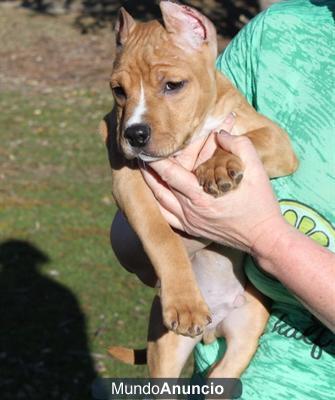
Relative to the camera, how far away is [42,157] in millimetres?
9523

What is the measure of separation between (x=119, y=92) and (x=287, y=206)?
0.59 meters

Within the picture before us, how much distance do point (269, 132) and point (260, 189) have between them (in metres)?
0.31

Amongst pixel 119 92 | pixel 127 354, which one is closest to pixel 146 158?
pixel 119 92

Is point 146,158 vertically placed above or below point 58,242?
above

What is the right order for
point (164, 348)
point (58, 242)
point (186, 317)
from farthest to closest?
1. point (58, 242)
2. point (164, 348)
3. point (186, 317)

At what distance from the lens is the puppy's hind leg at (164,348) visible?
10.2 ft

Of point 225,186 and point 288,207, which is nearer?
point 225,186

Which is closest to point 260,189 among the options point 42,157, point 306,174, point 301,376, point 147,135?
point 306,174

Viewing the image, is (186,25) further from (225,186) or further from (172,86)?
(225,186)

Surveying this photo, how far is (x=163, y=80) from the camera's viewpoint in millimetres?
2754

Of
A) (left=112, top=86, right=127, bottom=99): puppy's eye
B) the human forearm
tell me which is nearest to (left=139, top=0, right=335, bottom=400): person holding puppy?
the human forearm

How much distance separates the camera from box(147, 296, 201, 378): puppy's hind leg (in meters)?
3.09

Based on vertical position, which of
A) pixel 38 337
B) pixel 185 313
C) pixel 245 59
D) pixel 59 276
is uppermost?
pixel 245 59

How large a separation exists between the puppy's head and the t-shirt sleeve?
68 millimetres
